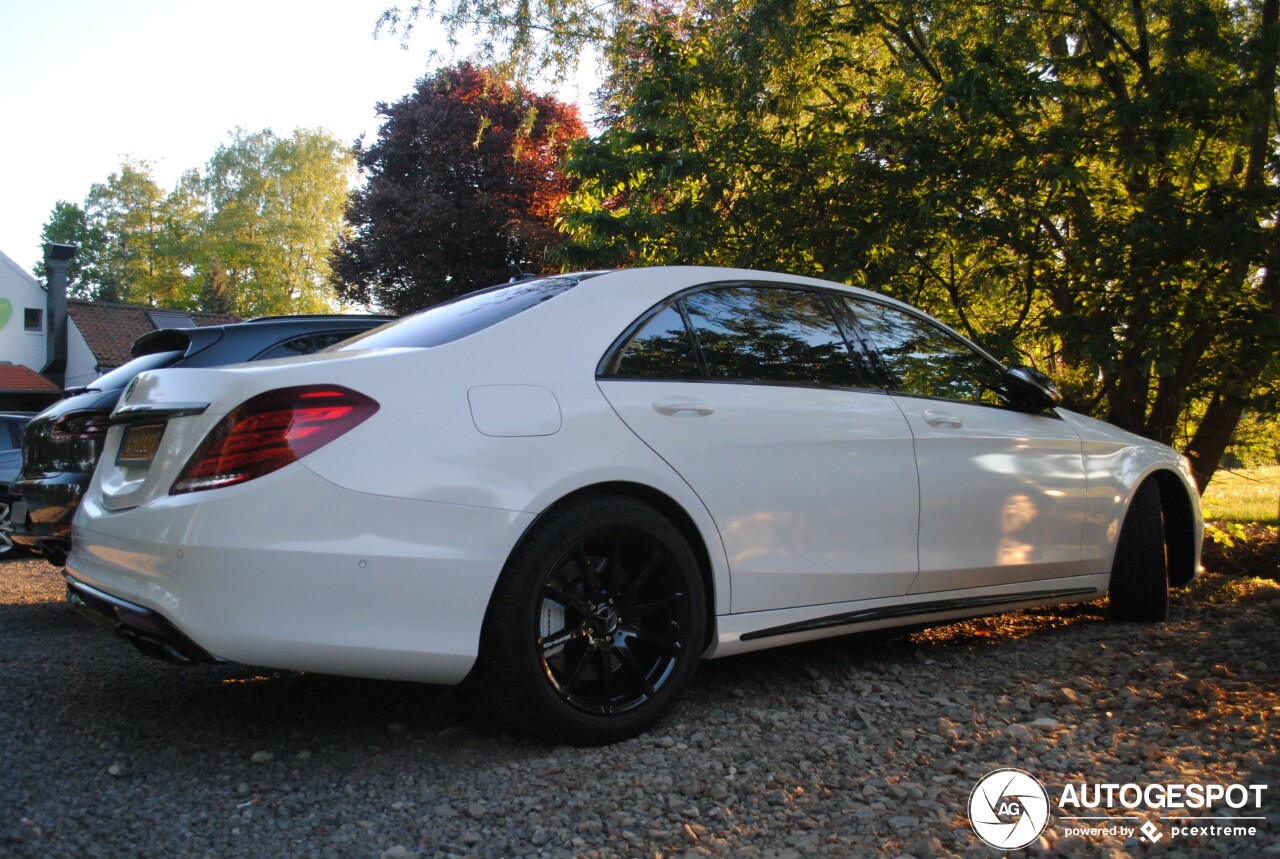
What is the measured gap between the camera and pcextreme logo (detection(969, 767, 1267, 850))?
8.39ft

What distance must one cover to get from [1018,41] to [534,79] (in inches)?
214

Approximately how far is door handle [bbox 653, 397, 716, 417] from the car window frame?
0.30ft

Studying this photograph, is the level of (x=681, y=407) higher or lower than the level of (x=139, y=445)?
higher

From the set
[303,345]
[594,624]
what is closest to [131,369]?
[303,345]

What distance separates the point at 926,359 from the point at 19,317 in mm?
44150

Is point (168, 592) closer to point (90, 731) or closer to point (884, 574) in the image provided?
point (90, 731)

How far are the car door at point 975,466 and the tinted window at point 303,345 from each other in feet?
10.8

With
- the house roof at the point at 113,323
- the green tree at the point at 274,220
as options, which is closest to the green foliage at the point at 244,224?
the green tree at the point at 274,220

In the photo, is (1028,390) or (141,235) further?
(141,235)

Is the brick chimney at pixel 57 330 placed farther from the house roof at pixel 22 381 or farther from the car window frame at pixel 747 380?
the car window frame at pixel 747 380

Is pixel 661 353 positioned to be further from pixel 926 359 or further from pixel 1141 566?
pixel 1141 566

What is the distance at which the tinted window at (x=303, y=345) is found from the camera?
235 inches

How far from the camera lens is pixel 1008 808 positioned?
8.93ft

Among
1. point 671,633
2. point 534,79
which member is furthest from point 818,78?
point 671,633
